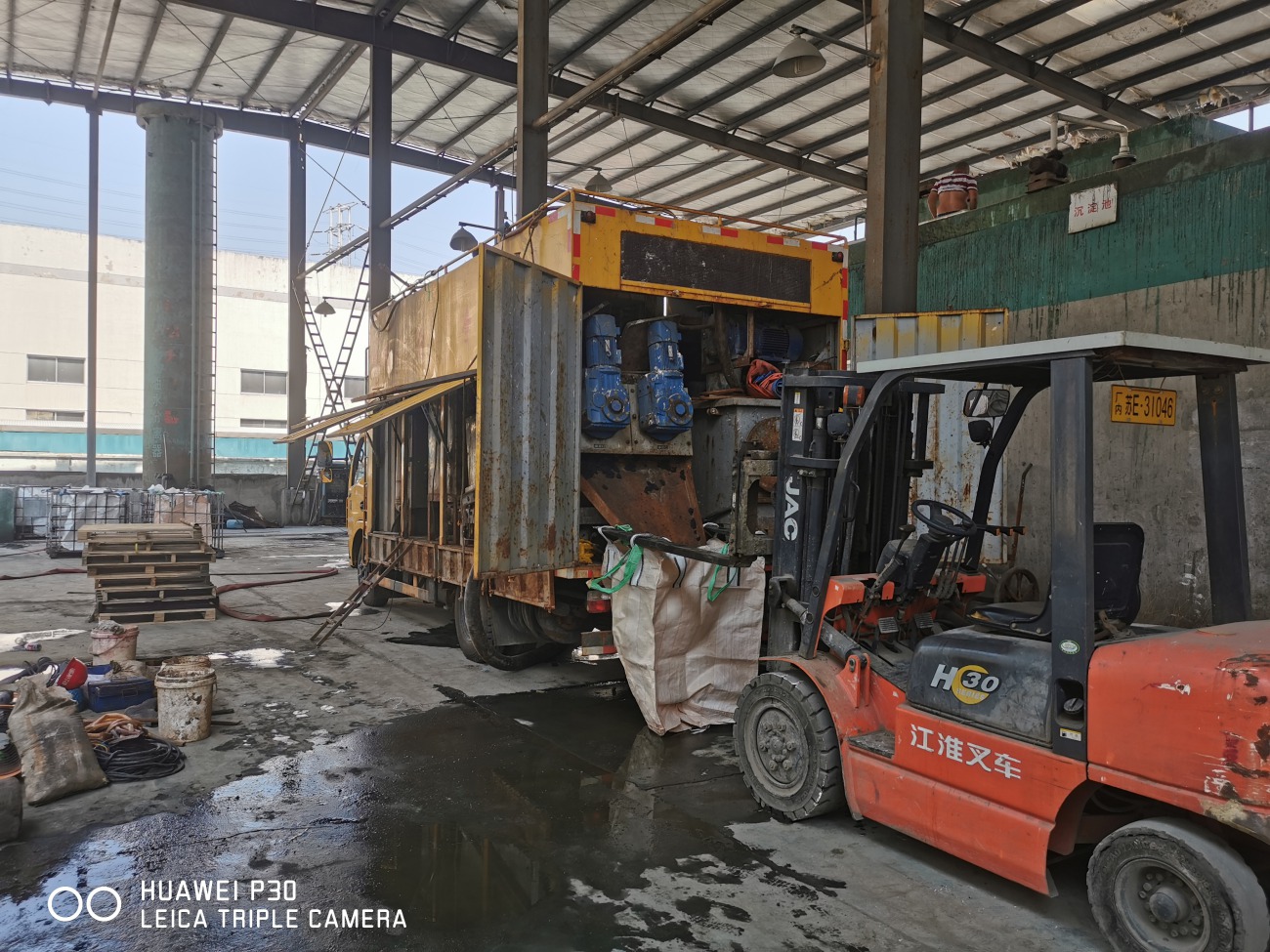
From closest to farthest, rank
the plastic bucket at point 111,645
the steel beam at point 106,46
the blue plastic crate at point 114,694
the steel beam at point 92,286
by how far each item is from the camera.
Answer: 1. the blue plastic crate at point 114,694
2. the plastic bucket at point 111,645
3. the steel beam at point 106,46
4. the steel beam at point 92,286

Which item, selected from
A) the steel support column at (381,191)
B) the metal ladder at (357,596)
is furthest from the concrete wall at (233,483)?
the metal ladder at (357,596)

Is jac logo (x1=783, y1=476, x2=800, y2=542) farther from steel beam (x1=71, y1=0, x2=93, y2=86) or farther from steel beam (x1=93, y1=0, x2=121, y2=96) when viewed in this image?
steel beam (x1=71, y1=0, x2=93, y2=86)

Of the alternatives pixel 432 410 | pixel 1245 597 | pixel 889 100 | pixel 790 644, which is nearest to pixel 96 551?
pixel 432 410

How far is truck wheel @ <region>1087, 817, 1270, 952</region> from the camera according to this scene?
2.59m

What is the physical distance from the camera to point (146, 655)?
24.9ft

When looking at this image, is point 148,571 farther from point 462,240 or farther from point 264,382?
point 264,382

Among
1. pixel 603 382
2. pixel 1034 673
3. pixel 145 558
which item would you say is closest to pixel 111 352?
pixel 145 558

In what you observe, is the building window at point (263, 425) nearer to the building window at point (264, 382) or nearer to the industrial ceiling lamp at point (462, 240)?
the building window at point (264, 382)

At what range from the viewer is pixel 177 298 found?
18547 millimetres

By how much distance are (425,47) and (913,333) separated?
12.3 m

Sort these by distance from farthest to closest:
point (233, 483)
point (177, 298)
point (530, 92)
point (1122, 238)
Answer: point (233, 483) → point (177, 298) → point (530, 92) → point (1122, 238)

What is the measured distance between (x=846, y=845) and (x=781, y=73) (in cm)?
829

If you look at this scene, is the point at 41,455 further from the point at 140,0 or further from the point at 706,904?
the point at 706,904

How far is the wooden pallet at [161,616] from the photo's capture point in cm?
898
